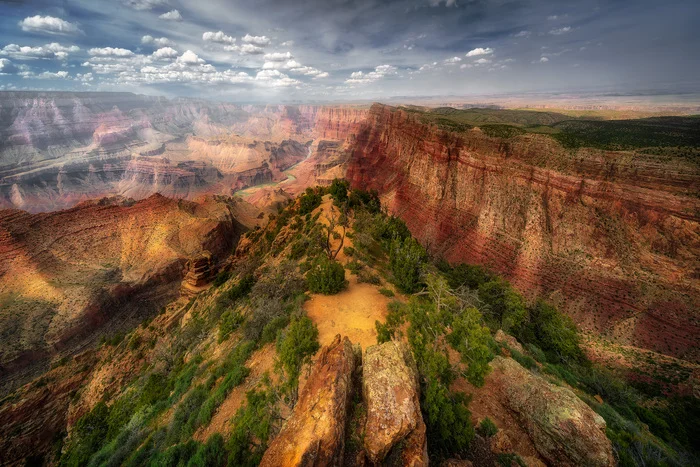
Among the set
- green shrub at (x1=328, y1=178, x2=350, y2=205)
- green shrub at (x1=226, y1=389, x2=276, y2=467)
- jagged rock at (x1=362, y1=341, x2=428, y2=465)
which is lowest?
green shrub at (x1=226, y1=389, x2=276, y2=467)

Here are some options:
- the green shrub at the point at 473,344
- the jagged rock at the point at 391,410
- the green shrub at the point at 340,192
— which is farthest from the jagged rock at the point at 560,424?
the green shrub at the point at 340,192

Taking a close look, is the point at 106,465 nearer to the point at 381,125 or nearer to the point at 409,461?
the point at 409,461

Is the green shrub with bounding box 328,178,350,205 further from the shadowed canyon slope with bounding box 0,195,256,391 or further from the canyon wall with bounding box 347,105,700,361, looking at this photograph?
the shadowed canyon slope with bounding box 0,195,256,391

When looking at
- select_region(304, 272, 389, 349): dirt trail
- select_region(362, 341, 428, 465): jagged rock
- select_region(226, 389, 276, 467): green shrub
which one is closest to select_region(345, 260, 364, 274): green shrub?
select_region(304, 272, 389, 349): dirt trail

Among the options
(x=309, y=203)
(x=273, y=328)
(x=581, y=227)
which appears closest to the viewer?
(x=273, y=328)

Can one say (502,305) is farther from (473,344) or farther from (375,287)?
(473,344)

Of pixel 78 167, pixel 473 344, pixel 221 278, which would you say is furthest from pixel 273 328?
pixel 78 167

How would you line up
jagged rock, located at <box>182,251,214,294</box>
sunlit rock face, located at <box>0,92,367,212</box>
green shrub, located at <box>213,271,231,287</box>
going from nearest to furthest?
1. green shrub, located at <box>213,271,231,287</box>
2. jagged rock, located at <box>182,251,214,294</box>
3. sunlit rock face, located at <box>0,92,367,212</box>
